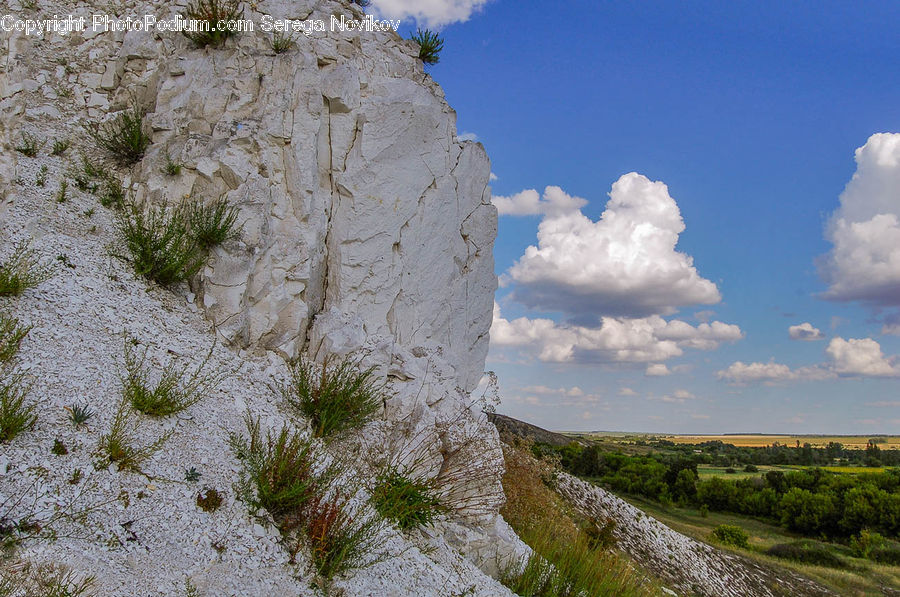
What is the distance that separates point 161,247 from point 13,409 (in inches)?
118

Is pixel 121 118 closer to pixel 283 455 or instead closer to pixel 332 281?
pixel 332 281

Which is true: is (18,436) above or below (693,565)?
above

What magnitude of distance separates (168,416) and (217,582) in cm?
170

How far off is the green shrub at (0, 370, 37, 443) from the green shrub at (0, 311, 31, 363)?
22 cm

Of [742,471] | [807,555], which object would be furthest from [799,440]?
[807,555]

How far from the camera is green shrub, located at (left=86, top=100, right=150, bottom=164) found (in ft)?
25.0

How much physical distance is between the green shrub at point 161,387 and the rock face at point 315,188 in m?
0.49

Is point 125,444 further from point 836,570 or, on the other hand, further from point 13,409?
point 836,570

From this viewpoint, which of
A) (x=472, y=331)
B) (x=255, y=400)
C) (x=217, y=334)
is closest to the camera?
(x=255, y=400)

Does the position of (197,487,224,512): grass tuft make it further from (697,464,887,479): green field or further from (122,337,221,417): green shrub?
(697,464,887,479): green field

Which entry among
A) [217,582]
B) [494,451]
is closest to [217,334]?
[217,582]

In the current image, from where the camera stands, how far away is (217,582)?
12.2 ft

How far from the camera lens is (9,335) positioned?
4539mm

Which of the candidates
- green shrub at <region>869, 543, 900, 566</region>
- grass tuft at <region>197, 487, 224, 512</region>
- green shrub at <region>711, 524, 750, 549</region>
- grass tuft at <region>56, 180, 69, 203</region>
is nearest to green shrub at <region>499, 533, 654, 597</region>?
grass tuft at <region>197, 487, 224, 512</region>
